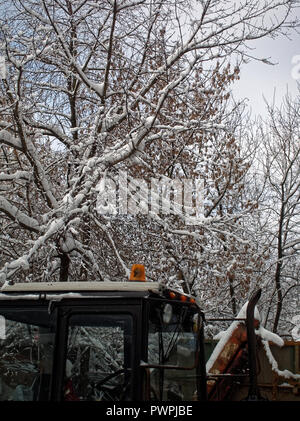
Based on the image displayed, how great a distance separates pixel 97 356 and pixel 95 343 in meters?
0.09

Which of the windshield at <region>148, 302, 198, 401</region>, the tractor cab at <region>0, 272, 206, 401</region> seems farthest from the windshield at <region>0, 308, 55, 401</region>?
the windshield at <region>148, 302, 198, 401</region>

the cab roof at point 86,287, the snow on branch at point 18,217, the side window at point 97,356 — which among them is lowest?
the side window at point 97,356

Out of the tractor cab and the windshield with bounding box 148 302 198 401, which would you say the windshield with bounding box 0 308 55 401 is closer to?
the tractor cab

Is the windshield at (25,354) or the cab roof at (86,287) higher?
the cab roof at (86,287)

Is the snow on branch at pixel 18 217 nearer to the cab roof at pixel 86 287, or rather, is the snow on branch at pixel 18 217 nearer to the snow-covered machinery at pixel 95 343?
the cab roof at pixel 86 287

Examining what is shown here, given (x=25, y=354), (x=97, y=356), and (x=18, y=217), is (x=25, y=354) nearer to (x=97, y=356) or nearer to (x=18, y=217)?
(x=97, y=356)

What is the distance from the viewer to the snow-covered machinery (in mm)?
3271

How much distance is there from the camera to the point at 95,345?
3.37 m

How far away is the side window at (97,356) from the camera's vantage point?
329cm

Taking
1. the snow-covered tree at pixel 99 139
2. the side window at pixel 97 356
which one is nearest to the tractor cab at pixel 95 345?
the side window at pixel 97 356

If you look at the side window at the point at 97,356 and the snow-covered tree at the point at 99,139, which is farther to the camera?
the snow-covered tree at the point at 99,139

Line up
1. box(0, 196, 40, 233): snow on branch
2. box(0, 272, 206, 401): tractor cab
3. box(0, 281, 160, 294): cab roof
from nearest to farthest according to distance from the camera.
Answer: box(0, 272, 206, 401): tractor cab
box(0, 281, 160, 294): cab roof
box(0, 196, 40, 233): snow on branch
